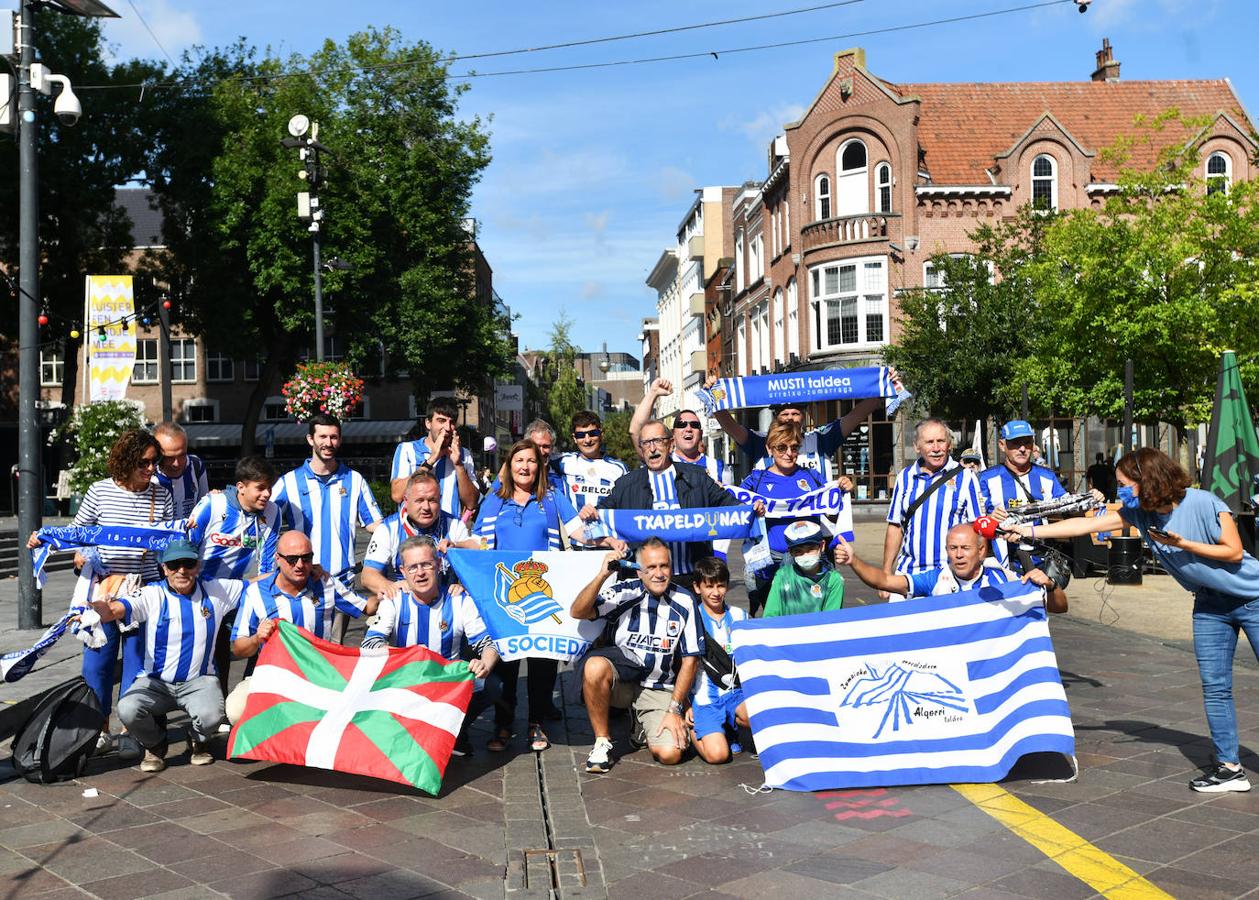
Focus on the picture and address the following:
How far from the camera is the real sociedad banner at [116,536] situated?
23.7 ft

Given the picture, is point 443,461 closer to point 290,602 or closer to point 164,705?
point 290,602

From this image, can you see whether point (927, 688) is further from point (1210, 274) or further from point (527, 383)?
point (527, 383)

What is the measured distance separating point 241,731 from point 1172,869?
181 inches

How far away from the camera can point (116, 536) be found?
23.8 ft

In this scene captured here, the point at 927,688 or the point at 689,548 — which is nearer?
the point at 927,688

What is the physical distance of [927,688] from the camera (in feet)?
21.4

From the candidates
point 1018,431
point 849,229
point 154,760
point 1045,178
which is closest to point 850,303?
point 849,229

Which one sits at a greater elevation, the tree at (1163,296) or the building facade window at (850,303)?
the building facade window at (850,303)

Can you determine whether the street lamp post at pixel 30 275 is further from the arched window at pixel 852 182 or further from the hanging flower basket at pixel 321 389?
the arched window at pixel 852 182

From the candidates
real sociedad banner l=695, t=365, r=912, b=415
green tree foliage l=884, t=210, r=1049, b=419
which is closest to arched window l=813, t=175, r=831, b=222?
green tree foliage l=884, t=210, r=1049, b=419

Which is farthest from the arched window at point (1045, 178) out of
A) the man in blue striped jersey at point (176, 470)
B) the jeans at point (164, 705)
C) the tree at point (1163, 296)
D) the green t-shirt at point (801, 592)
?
A: the jeans at point (164, 705)

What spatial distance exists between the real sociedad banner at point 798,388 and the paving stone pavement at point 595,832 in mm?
3133

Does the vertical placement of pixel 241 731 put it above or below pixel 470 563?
below

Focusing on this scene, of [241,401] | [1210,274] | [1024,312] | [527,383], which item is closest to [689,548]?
[1210,274]
